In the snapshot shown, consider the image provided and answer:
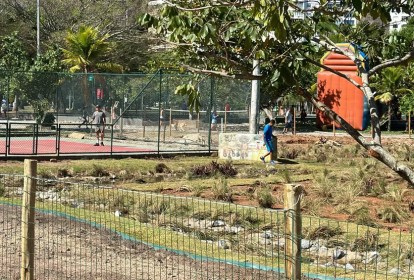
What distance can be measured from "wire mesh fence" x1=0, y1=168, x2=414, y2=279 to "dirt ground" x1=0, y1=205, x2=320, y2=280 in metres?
0.01

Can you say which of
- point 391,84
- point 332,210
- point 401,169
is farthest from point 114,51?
point 401,169

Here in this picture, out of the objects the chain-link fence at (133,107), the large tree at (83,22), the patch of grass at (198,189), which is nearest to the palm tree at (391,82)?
the large tree at (83,22)

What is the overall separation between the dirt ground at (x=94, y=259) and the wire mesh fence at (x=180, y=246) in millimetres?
13

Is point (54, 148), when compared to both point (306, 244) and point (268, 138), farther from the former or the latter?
point (306, 244)

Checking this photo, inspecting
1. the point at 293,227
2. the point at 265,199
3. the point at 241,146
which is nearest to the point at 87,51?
the point at 241,146

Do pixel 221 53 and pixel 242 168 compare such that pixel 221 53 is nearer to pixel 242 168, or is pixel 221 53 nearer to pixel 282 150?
pixel 242 168

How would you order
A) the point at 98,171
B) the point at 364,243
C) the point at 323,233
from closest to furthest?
1. the point at 364,243
2. the point at 323,233
3. the point at 98,171

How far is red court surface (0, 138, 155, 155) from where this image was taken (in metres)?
27.9

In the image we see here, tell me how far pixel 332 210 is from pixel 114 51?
39341mm

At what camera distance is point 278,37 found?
8469mm

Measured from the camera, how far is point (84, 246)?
1166 cm

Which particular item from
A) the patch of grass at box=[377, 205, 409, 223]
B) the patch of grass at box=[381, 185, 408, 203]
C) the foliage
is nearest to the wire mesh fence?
the patch of grass at box=[377, 205, 409, 223]

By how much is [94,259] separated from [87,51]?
40.0 metres

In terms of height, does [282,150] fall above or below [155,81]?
below
